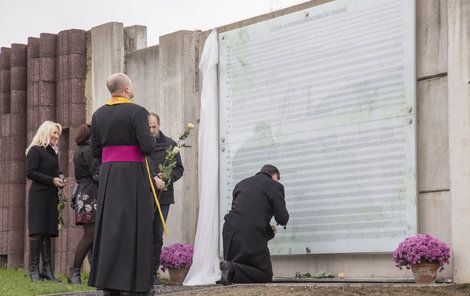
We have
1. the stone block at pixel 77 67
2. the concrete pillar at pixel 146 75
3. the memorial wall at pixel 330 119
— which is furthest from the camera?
the stone block at pixel 77 67

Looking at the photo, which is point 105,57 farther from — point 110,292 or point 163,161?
point 110,292

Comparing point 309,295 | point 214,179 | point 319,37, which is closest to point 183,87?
point 214,179

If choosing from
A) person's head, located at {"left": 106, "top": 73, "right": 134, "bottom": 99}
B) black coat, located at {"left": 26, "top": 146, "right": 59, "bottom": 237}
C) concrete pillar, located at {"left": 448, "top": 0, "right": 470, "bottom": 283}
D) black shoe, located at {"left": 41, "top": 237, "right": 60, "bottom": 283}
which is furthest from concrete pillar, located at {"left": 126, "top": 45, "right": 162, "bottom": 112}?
person's head, located at {"left": 106, "top": 73, "right": 134, "bottom": 99}

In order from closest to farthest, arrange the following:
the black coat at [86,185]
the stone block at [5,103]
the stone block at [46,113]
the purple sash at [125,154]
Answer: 1. the purple sash at [125,154]
2. the black coat at [86,185]
3. the stone block at [46,113]
4. the stone block at [5,103]

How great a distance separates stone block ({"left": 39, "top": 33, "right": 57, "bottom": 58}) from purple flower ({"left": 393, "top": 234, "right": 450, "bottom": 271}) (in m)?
7.02

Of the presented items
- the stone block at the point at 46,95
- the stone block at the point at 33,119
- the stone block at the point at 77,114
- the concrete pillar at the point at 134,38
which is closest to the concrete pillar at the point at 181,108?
the concrete pillar at the point at 134,38

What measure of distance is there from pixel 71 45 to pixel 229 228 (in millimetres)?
4690

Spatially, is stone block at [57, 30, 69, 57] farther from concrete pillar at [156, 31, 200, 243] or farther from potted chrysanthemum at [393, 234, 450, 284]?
potted chrysanthemum at [393, 234, 450, 284]

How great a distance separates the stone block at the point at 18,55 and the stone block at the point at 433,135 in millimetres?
7266

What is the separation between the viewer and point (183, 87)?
1334 cm

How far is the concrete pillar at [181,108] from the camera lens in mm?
13141

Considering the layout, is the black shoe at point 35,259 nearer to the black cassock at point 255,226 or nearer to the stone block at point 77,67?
the black cassock at point 255,226

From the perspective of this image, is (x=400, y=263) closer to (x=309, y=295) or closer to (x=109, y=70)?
(x=309, y=295)

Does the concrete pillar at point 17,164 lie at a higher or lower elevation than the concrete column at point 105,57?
lower
